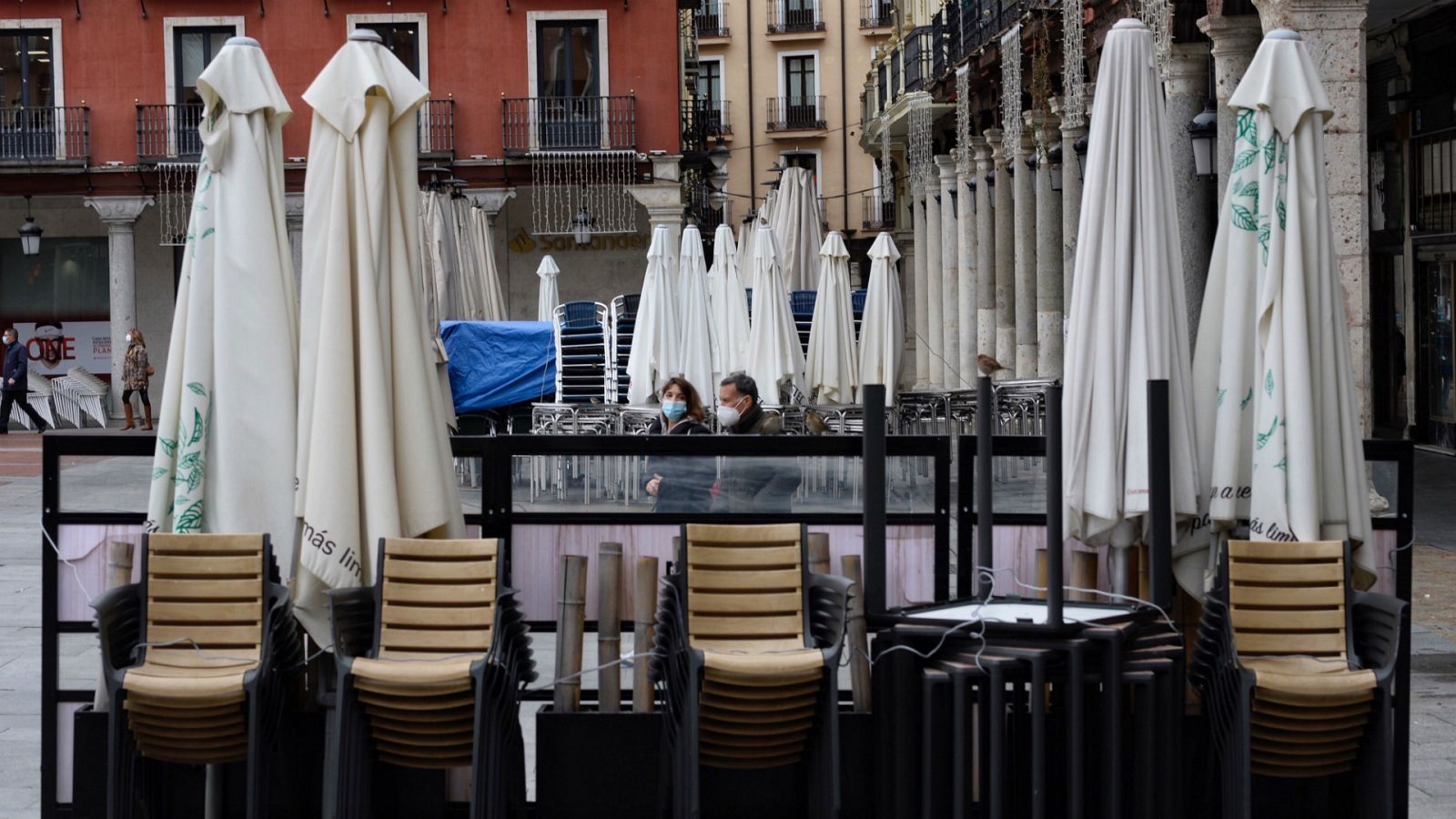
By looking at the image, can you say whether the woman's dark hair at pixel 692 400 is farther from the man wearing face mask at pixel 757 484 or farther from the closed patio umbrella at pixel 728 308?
the closed patio umbrella at pixel 728 308

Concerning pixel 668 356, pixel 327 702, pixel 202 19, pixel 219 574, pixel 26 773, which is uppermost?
pixel 202 19

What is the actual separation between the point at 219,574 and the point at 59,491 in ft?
2.43

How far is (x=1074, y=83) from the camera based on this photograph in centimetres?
1923

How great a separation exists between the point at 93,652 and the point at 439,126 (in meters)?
24.9

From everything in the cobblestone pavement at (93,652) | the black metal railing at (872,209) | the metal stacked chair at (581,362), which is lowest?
the cobblestone pavement at (93,652)

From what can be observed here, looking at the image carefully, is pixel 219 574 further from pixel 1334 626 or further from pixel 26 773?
pixel 1334 626

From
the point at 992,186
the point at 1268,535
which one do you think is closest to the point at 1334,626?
the point at 1268,535

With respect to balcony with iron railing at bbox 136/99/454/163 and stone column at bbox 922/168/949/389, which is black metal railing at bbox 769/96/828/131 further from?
balcony with iron railing at bbox 136/99/454/163

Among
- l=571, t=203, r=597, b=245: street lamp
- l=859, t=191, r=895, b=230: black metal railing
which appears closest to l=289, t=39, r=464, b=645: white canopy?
l=571, t=203, r=597, b=245: street lamp

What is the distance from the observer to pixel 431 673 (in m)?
5.30

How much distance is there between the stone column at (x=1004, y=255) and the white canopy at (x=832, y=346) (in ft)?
25.7

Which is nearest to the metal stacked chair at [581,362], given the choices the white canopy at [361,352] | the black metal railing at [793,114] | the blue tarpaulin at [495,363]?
the blue tarpaulin at [495,363]

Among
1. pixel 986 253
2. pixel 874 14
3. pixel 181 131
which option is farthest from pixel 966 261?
pixel 874 14

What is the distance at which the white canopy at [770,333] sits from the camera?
16094mm
